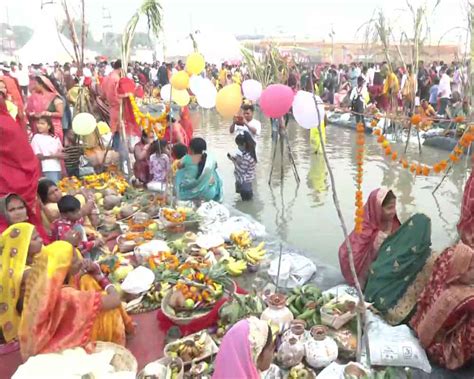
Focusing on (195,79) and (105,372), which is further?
(195,79)

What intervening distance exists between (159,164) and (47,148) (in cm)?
152

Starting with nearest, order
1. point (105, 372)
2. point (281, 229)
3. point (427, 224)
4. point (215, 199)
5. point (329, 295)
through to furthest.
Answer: point (105, 372), point (427, 224), point (329, 295), point (281, 229), point (215, 199)

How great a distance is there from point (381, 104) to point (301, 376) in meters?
10.8

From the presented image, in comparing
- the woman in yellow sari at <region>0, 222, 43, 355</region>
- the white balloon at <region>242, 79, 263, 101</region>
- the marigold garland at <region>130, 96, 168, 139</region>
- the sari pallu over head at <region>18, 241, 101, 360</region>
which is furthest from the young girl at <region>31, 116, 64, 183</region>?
the sari pallu over head at <region>18, 241, 101, 360</region>

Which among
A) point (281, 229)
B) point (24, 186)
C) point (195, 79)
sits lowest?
point (281, 229)

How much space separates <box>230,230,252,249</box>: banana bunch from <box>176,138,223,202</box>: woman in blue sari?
1289mm

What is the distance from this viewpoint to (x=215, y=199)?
6.37 m

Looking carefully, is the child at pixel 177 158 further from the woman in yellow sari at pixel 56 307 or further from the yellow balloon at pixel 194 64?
the woman in yellow sari at pixel 56 307

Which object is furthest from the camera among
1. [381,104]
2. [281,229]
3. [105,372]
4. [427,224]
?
[381,104]

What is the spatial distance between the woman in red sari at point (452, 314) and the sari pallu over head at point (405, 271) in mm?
289

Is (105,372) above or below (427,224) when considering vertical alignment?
below

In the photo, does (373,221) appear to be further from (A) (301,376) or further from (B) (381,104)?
(B) (381,104)

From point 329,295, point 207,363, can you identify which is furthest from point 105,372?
point 329,295

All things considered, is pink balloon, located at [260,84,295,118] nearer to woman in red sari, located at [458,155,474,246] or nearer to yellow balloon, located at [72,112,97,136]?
woman in red sari, located at [458,155,474,246]
